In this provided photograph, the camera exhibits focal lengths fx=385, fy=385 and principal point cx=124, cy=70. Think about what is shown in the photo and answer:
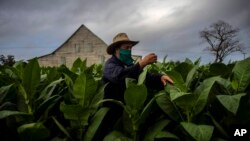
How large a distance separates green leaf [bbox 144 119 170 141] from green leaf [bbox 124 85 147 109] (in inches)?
6.3

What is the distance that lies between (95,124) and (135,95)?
293 mm

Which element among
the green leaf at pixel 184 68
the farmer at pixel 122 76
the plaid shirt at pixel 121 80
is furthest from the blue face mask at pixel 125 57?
the green leaf at pixel 184 68

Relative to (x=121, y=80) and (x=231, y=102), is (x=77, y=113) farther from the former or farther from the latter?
(x=121, y=80)

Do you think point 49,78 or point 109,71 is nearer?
point 49,78

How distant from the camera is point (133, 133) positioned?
2.24m

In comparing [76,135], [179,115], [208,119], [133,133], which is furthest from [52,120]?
[208,119]

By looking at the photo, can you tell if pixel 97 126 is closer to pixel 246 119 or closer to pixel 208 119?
pixel 208 119

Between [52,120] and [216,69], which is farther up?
[216,69]

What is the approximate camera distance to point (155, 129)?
7.30 feet

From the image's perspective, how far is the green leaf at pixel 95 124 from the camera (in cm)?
220

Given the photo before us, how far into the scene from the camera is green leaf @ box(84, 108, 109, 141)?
7.23 ft

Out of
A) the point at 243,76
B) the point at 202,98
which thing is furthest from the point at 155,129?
the point at 243,76

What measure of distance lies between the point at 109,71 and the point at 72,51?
5323 cm

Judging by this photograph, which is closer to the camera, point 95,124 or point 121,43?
point 95,124
